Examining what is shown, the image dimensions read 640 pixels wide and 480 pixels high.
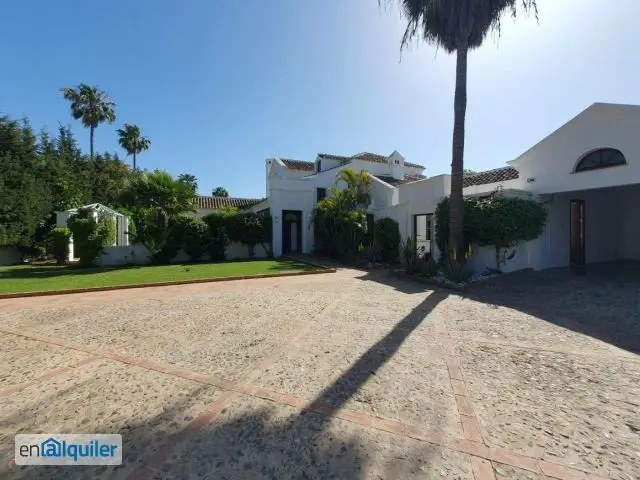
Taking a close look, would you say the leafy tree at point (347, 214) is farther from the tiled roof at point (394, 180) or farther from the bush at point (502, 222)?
the bush at point (502, 222)

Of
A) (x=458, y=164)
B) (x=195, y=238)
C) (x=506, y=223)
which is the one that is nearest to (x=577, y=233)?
(x=506, y=223)

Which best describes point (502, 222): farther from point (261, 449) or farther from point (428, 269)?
point (261, 449)

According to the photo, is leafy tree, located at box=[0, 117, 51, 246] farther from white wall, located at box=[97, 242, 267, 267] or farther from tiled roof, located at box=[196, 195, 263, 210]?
tiled roof, located at box=[196, 195, 263, 210]

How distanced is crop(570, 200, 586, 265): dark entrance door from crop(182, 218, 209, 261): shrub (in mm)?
20848

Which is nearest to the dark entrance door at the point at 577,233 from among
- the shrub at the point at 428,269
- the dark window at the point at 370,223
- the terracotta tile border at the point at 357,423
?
the shrub at the point at 428,269

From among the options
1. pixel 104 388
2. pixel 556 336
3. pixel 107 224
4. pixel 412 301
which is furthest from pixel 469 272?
pixel 107 224

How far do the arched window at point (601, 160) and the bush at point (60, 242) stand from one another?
26824 mm

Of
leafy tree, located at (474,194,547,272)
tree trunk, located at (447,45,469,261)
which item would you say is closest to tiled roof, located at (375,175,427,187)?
leafy tree, located at (474,194,547,272)

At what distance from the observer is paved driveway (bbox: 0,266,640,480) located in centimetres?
277

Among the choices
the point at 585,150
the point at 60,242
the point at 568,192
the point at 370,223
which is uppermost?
the point at 585,150

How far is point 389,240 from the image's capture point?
1842 cm

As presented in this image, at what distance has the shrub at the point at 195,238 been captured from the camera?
67.8ft

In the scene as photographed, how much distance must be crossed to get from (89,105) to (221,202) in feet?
63.1

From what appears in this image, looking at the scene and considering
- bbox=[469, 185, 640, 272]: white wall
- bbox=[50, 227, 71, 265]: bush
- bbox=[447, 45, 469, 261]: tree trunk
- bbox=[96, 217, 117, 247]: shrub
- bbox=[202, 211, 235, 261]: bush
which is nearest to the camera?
bbox=[447, 45, 469, 261]: tree trunk
